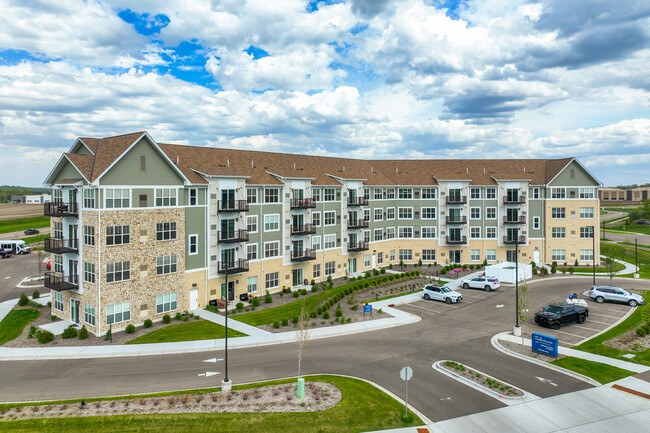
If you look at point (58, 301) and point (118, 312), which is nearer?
point (118, 312)

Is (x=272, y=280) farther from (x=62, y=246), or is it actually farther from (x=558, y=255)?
(x=558, y=255)

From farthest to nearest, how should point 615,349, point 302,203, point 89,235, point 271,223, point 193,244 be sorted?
1. point 302,203
2. point 271,223
3. point 193,244
4. point 89,235
5. point 615,349

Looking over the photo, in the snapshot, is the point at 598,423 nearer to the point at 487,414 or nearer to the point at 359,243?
the point at 487,414

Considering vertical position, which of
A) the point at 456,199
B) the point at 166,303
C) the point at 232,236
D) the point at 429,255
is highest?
the point at 456,199

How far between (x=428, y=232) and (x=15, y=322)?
166ft

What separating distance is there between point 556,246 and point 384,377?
47.4m

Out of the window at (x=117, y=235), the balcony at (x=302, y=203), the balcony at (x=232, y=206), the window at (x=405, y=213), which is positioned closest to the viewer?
the window at (x=117, y=235)

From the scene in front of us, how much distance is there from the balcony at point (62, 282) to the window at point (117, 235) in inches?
185

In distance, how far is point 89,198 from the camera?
32.6 meters

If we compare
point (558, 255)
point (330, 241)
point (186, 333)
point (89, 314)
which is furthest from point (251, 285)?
point (558, 255)

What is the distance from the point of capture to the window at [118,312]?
107 feet

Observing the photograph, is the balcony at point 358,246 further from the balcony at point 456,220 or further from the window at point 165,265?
the window at point 165,265

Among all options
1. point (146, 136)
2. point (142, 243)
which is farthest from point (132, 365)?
point (146, 136)

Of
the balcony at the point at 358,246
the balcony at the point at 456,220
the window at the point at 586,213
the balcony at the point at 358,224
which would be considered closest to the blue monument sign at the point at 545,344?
the balcony at the point at 358,246
